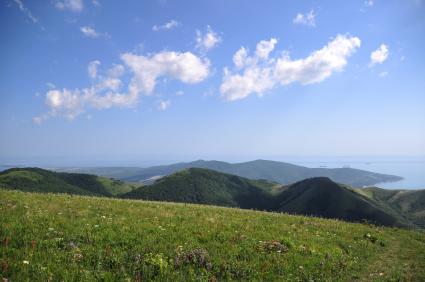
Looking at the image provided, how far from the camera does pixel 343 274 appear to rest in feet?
43.5

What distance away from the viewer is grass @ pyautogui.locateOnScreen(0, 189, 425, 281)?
416 inches

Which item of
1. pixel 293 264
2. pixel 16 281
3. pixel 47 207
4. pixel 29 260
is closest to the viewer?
pixel 16 281

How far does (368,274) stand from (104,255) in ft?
33.9

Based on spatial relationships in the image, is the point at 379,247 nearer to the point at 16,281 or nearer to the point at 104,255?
the point at 104,255

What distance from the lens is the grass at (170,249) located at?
10.6 metres

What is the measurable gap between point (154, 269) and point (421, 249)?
16.7 m

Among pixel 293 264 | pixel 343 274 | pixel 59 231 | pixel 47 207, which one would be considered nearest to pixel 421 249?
pixel 343 274

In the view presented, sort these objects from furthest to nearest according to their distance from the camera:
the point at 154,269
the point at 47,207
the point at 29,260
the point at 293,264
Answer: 1. the point at 47,207
2. the point at 293,264
3. the point at 154,269
4. the point at 29,260

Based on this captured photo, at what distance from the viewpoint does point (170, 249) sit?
12.7 metres

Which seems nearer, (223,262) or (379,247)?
(223,262)

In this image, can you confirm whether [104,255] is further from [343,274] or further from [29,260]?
[343,274]

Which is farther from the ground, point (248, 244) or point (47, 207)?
point (47, 207)

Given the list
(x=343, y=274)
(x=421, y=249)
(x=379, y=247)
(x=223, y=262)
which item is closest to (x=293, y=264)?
(x=343, y=274)

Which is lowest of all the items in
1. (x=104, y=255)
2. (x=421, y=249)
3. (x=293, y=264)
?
(x=421, y=249)
